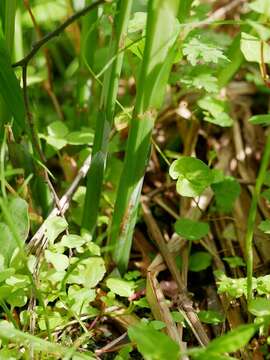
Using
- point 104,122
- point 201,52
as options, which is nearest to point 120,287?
point 104,122

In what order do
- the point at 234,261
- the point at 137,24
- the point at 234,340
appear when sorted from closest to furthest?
the point at 234,340
the point at 137,24
the point at 234,261

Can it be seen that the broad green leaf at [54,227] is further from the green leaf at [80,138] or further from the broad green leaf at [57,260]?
the green leaf at [80,138]

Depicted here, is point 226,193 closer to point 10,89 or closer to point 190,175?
point 190,175

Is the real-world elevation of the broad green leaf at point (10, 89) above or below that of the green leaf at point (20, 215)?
above

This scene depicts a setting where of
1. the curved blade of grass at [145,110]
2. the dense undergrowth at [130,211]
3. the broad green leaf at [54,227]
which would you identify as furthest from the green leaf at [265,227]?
the broad green leaf at [54,227]

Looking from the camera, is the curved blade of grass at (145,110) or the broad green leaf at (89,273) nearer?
the curved blade of grass at (145,110)

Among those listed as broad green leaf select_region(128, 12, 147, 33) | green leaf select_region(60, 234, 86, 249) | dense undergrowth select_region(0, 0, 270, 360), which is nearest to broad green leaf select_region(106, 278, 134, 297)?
dense undergrowth select_region(0, 0, 270, 360)

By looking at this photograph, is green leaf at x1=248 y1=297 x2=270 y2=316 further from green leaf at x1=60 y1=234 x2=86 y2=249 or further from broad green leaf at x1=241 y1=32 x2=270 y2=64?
broad green leaf at x1=241 y1=32 x2=270 y2=64
